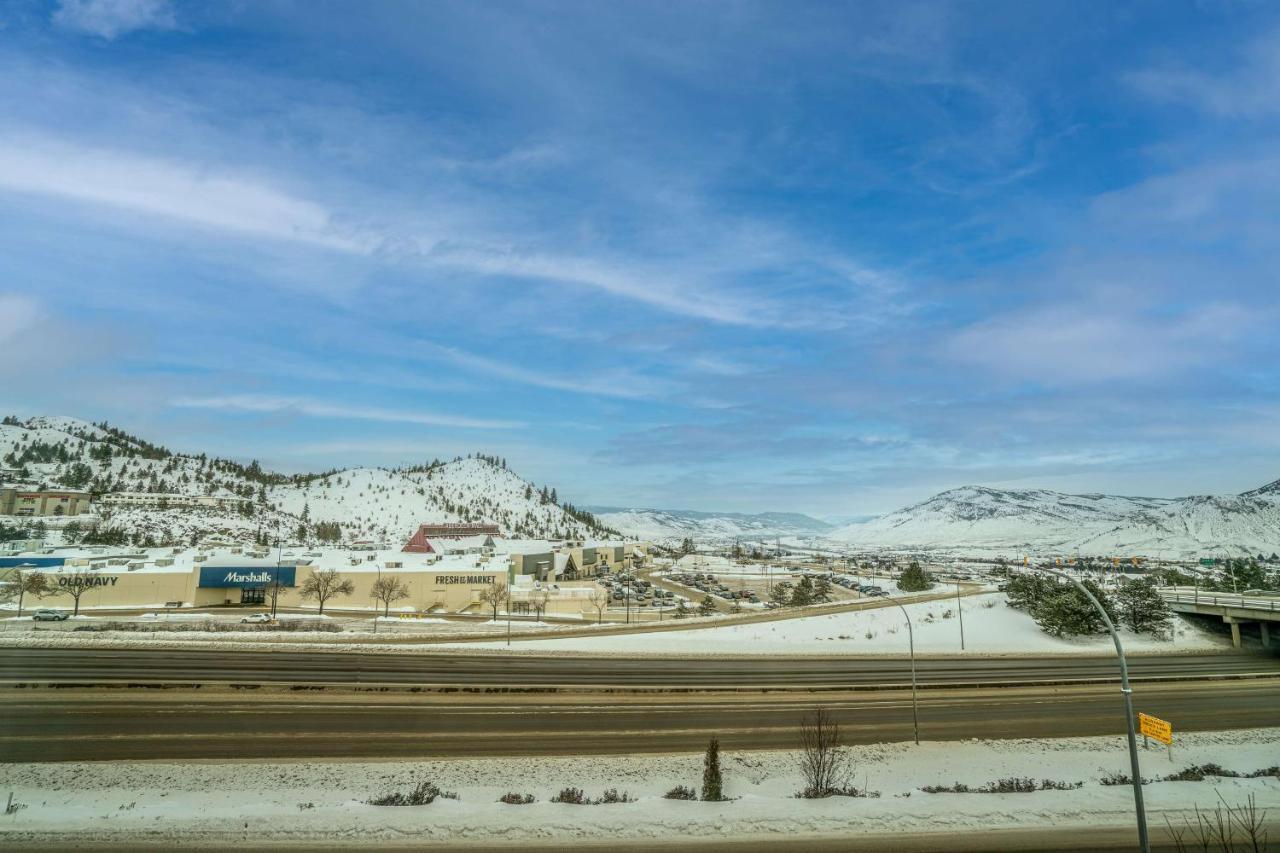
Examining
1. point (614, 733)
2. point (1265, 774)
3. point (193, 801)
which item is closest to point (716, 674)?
point (614, 733)

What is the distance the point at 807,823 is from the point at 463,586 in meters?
85.6

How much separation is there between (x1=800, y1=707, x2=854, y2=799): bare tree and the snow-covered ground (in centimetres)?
2616

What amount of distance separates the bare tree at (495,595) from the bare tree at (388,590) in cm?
1188

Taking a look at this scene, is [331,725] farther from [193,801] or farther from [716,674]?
[716,674]

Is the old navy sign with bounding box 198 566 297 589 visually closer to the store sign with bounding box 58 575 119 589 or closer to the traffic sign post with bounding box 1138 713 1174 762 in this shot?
the store sign with bounding box 58 575 119 589

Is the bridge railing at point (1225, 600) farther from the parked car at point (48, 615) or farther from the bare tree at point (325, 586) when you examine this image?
the parked car at point (48, 615)

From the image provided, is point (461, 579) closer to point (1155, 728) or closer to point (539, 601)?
point (539, 601)

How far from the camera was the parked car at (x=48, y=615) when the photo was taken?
71287 millimetres

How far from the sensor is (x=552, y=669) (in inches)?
1861

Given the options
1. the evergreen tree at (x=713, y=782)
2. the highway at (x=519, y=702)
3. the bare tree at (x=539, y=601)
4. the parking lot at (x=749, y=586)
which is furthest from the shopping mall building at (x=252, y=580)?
the evergreen tree at (x=713, y=782)

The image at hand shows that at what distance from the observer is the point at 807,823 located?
68.2 feet

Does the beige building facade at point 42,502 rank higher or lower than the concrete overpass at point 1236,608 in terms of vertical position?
higher

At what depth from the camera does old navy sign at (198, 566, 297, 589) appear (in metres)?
93.2

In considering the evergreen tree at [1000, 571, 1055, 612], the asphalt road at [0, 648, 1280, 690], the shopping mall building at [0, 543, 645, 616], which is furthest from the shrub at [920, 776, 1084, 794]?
the shopping mall building at [0, 543, 645, 616]
